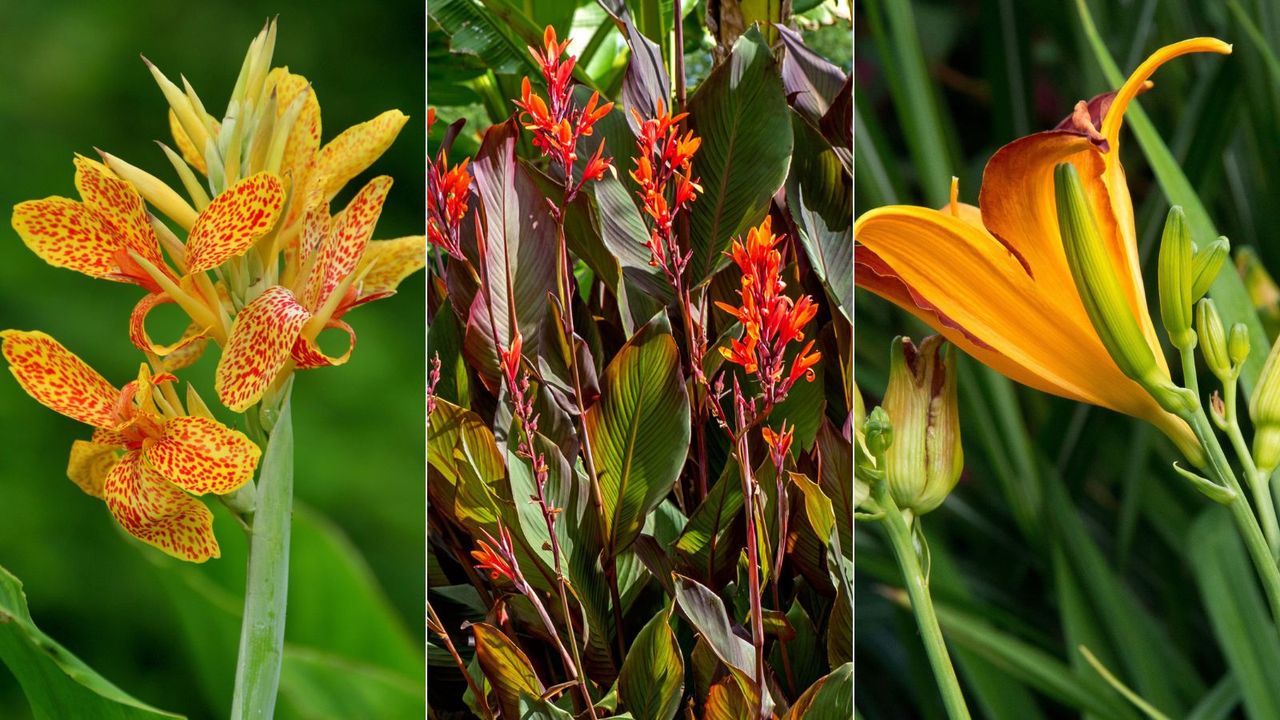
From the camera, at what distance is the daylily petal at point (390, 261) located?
0.48 metres

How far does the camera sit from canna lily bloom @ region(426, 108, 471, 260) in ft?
1.54

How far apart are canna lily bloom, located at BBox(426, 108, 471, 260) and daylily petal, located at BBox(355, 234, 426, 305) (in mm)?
11

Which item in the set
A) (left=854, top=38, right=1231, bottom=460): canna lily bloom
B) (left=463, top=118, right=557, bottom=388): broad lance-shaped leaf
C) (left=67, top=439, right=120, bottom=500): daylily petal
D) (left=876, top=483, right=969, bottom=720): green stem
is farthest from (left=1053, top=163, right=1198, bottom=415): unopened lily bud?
(left=67, top=439, right=120, bottom=500): daylily petal

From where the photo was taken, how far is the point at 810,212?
0.46 m

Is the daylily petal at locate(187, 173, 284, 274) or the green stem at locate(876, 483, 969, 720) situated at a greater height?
the daylily petal at locate(187, 173, 284, 274)

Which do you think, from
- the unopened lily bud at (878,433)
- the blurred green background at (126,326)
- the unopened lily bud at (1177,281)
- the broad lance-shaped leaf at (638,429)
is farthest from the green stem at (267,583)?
the unopened lily bud at (1177,281)

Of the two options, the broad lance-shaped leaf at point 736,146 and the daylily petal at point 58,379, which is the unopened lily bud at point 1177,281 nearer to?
the broad lance-shaped leaf at point 736,146

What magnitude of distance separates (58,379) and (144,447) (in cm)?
6

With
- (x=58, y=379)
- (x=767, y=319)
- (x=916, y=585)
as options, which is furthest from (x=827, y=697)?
(x=58, y=379)

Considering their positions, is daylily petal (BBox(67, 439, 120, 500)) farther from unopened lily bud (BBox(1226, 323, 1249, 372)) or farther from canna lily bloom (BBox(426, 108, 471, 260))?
unopened lily bud (BBox(1226, 323, 1249, 372))

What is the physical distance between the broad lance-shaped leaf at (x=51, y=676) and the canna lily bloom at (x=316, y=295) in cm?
14

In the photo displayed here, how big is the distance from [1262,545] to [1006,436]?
0.38 ft

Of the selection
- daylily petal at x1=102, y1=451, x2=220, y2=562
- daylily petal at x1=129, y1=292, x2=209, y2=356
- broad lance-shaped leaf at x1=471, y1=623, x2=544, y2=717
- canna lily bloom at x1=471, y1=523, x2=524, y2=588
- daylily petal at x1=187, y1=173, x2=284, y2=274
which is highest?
daylily petal at x1=187, y1=173, x2=284, y2=274

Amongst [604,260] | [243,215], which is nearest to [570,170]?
[604,260]
